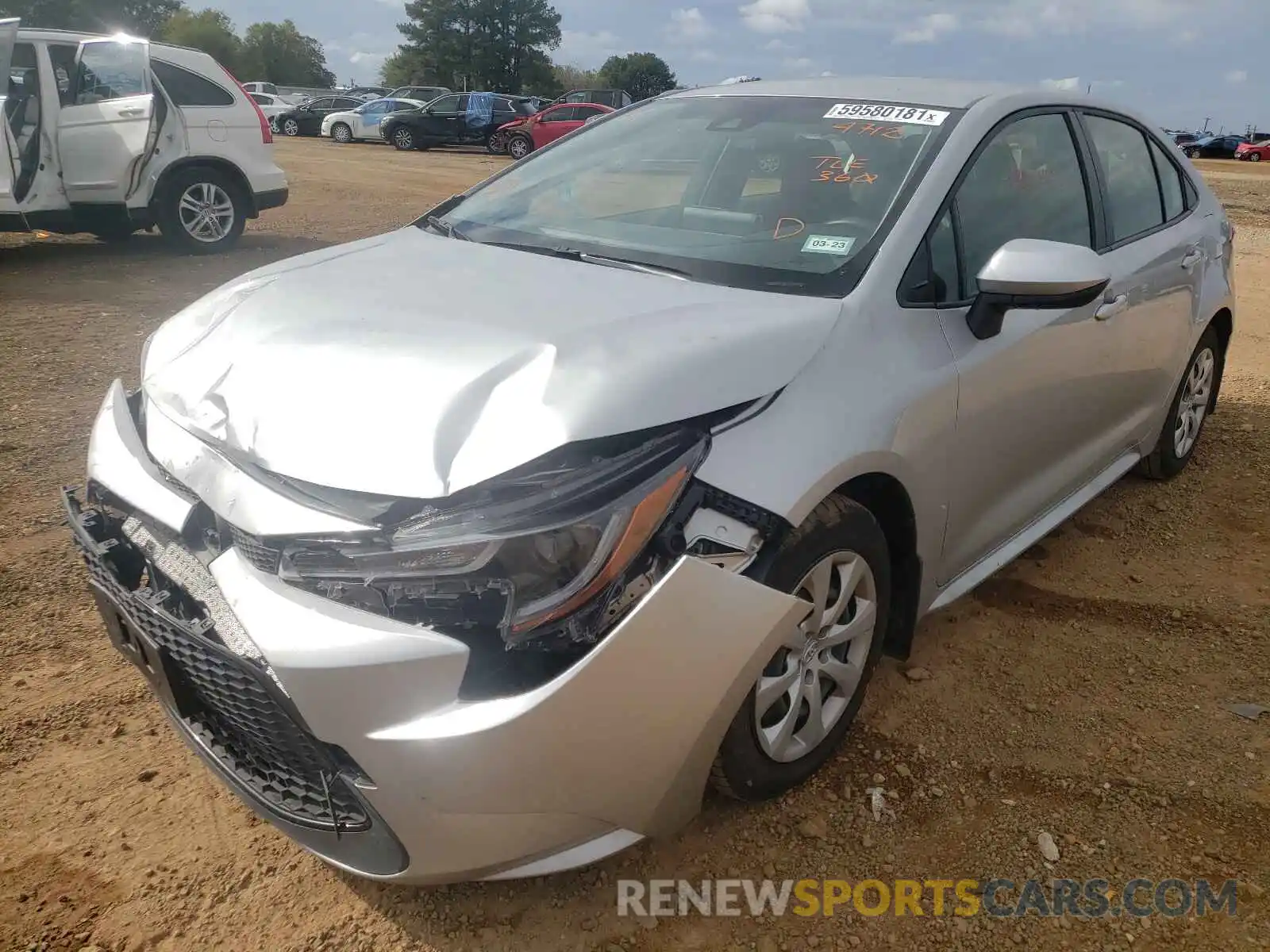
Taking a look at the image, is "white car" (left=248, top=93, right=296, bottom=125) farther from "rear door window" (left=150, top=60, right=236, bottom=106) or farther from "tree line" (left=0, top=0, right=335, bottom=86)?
"rear door window" (left=150, top=60, right=236, bottom=106)

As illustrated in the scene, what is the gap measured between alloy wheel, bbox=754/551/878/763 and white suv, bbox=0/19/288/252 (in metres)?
7.82

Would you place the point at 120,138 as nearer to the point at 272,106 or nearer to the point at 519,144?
the point at 519,144

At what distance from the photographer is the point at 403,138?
81.4 ft

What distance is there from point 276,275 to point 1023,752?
238cm

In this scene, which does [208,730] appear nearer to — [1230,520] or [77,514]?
[77,514]

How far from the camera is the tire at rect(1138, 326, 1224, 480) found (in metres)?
4.13

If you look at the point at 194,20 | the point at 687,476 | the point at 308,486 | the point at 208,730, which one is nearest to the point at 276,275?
the point at 308,486

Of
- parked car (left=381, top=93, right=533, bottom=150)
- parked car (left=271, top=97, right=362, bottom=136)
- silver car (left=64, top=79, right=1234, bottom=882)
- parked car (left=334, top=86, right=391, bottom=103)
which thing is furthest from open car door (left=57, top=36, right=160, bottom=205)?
parked car (left=334, top=86, right=391, bottom=103)

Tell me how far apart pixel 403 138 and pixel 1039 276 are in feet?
81.9

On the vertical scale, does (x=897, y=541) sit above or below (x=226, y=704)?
above

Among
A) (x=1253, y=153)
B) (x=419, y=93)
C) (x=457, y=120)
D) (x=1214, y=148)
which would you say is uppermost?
(x=419, y=93)

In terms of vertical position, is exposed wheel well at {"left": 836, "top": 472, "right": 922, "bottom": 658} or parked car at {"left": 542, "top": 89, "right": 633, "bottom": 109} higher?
parked car at {"left": 542, "top": 89, "right": 633, "bottom": 109}

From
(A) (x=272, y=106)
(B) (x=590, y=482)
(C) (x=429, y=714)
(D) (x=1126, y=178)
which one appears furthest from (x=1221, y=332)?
(A) (x=272, y=106)

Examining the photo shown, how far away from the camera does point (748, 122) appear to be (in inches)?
120
